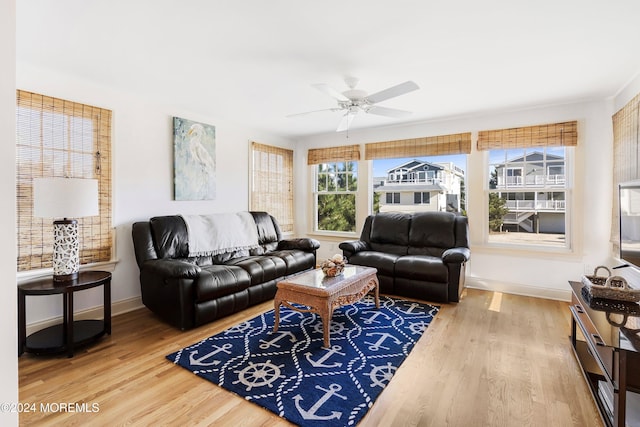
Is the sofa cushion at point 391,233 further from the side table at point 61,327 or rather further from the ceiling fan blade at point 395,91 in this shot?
the side table at point 61,327

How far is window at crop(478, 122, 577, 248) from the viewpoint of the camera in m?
3.99

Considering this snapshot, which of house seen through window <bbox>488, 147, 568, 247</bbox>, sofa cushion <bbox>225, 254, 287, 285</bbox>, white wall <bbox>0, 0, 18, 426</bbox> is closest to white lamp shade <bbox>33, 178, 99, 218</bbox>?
sofa cushion <bbox>225, 254, 287, 285</bbox>

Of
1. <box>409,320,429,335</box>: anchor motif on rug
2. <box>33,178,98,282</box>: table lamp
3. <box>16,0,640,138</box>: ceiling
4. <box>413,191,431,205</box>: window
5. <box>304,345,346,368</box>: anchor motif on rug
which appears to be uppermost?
<box>16,0,640,138</box>: ceiling

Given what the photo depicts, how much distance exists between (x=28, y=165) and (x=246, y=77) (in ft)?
6.80

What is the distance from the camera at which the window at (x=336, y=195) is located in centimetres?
561

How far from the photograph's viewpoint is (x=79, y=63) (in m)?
2.78

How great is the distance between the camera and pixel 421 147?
4.79 m

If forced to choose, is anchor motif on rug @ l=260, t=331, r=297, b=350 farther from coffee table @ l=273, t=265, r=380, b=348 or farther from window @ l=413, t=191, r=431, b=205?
window @ l=413, t=191, r=431, b=205

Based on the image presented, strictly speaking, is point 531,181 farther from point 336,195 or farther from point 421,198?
point 336,195

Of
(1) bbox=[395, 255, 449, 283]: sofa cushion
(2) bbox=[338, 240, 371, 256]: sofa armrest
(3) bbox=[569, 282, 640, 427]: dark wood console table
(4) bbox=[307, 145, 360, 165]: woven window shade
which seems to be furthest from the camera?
(4) bbox=[307, 145, 360, 165]: woven window shade

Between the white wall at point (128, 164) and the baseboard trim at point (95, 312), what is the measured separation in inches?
0.8

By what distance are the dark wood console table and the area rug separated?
3.83 ft

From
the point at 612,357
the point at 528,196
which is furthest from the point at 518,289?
the point at 612,357

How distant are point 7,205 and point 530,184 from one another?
4.96 m
